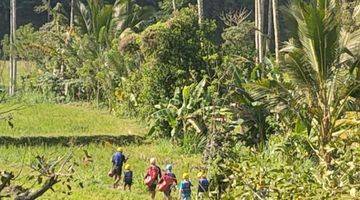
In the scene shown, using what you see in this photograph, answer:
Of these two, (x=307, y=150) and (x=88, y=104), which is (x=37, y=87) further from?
(x=307, y=150)

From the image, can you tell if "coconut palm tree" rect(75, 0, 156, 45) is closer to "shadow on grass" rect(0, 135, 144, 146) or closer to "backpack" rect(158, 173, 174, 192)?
"shadow on grass" rect(0, 135, 144, 146)

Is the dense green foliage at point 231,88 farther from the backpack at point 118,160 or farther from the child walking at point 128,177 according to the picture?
the backpack at point 118,160

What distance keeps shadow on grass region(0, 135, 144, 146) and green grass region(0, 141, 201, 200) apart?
32 cm

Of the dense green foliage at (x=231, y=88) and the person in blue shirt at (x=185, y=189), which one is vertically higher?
the dense green foliage at (x=231, y=88)

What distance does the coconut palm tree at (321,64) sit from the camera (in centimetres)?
902

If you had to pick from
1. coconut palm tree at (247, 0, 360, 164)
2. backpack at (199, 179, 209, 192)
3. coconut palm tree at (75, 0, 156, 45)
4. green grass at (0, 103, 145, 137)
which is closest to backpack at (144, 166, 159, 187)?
backpack at (199, 179, 209, 192)

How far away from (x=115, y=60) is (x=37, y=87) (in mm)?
4942

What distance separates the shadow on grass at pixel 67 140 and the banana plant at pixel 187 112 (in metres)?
0.93

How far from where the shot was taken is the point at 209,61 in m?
16.9

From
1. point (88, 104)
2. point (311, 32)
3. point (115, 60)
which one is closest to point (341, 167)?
point (311, 32)

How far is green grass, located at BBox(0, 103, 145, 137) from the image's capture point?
15.3m

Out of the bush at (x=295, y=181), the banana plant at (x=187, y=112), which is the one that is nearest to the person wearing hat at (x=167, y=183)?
the bush at (x=295, y=181)

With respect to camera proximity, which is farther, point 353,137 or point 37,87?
point 37,87

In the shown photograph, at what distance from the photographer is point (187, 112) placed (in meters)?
14.5
